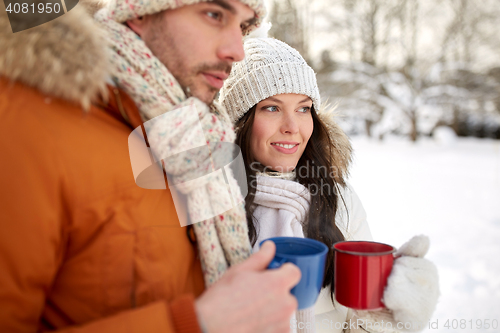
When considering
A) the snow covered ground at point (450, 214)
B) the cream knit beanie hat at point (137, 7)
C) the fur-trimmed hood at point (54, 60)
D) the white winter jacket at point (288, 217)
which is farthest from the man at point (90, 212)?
the snow covered ground at point (450, 214)

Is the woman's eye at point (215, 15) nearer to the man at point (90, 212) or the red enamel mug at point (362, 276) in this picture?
the man at point (90, 212)

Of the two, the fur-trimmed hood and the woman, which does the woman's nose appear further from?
the fur-trimmed hood

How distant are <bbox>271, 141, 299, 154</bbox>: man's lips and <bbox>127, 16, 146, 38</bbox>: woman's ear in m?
0.93

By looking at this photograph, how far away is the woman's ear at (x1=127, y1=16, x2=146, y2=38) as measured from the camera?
1.03 metres

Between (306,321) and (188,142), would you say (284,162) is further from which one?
(188,142)

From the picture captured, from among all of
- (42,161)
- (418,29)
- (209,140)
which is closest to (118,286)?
(42,161)

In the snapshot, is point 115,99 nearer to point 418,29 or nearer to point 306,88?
point 306,88

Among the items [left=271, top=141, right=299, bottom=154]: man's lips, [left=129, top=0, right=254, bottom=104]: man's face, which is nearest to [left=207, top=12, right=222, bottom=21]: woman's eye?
[left=129, top=0, right=254, bottom=104]: man's face

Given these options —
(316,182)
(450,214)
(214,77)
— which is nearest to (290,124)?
(316,182)

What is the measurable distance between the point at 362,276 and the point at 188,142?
0.71 metres

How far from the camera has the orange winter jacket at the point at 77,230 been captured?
708 mm

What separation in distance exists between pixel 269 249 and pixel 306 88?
3.70ft

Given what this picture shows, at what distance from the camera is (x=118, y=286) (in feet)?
2.63

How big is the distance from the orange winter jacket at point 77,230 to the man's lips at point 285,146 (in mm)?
970
